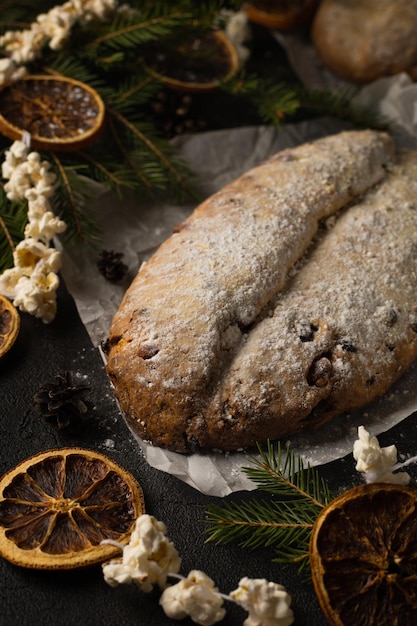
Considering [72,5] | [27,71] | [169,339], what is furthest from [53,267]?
[72,5]

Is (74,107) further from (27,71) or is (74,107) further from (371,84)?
(371,84)

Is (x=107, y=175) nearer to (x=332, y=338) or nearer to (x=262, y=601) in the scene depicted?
(x=332, y=338)

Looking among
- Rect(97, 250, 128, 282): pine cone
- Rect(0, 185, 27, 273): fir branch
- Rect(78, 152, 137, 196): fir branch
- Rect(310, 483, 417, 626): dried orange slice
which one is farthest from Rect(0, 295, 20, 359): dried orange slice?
→ Rect(310, 483, 417, 626): dried orange slice

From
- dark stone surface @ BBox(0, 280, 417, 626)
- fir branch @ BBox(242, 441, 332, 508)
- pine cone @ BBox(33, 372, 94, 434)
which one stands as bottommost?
dark stone surface @ BBox(0, 280, 417, 626)

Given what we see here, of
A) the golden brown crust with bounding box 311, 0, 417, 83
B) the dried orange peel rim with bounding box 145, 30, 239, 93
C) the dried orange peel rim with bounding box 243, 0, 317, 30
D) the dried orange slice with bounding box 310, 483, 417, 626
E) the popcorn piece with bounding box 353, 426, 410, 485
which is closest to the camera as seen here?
the dried orange slice with bounding box 310, 483, 417, 626

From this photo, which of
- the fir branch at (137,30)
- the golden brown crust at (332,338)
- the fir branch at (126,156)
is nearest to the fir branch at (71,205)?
the fir branch at (126,156)

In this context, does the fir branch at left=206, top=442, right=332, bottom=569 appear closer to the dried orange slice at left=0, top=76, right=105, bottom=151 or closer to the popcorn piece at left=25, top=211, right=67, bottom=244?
the popcorn piece at left=25, top=211, right=67, bottom=244
